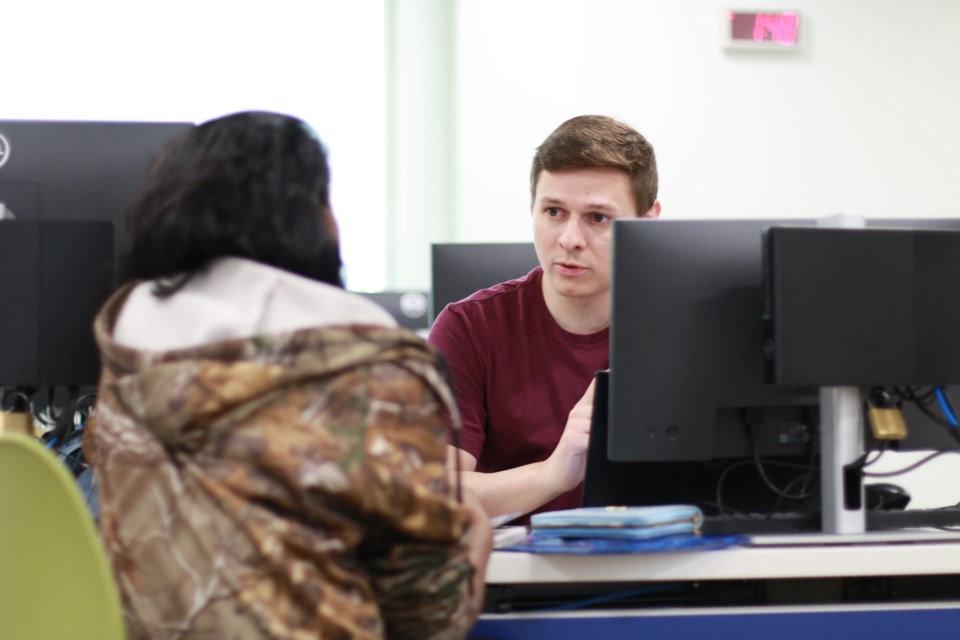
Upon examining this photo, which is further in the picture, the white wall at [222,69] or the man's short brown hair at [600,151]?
the white wall at [222,69]

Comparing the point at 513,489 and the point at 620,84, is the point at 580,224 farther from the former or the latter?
the point at 620,84

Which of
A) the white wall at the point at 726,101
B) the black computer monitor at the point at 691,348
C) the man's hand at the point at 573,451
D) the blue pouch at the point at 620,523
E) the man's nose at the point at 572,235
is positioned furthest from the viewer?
the white wall at the point at 726,101

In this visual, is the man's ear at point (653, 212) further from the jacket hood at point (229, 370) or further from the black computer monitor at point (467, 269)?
the jacket hood at point (229, 370)

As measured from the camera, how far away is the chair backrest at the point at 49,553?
98 centimetres

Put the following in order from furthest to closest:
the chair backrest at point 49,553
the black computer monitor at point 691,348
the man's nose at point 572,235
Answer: the man's nose at point 572,235 < the black computer monitor at point 691,348 < the chair backrest at point 49,553

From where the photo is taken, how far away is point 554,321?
211 centimetres

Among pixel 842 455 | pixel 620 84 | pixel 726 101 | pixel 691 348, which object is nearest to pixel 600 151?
pixel 691 348

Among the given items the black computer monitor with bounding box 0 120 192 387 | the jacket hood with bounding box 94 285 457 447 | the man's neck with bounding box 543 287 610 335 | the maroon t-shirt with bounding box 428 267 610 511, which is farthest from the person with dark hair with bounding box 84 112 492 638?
the man's neck with bounding box 543 287 610 335

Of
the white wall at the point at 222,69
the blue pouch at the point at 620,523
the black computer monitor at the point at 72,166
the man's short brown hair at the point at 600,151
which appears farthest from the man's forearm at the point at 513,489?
the white wall at the point at 222,69

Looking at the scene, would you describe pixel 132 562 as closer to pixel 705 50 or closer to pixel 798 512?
pixel 798 512

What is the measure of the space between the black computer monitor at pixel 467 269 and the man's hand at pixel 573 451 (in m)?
0.59

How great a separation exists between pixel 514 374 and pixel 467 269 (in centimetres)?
31

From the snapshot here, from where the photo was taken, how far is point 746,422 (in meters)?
1.61

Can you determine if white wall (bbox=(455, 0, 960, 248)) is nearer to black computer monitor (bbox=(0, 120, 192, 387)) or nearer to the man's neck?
the man's neck
